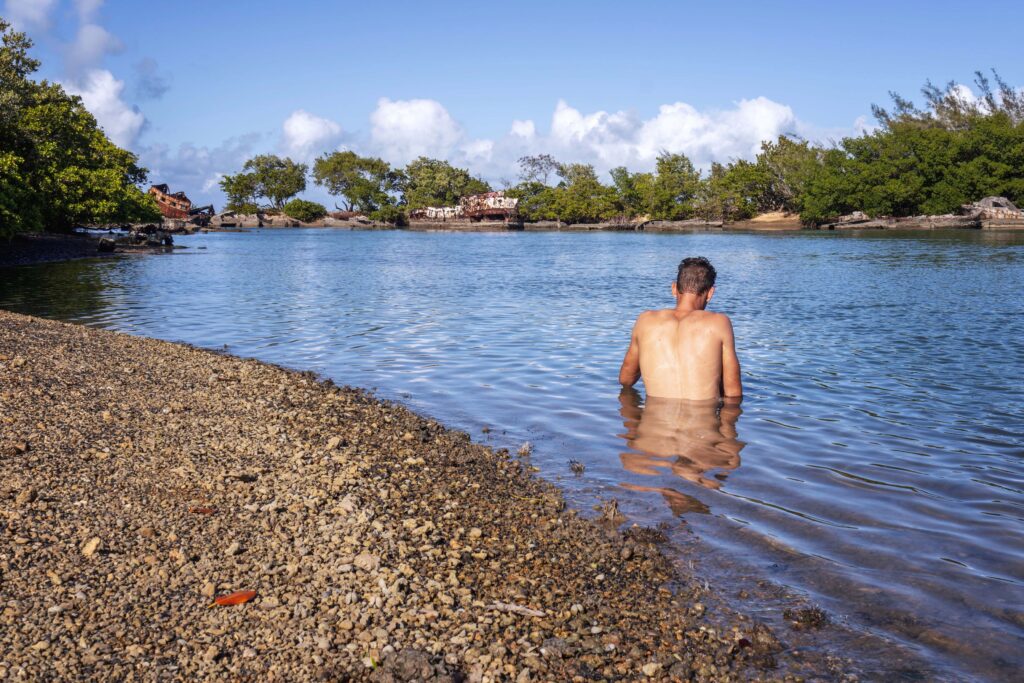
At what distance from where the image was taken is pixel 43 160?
39.4m

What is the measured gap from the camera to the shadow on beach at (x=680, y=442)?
276 inches

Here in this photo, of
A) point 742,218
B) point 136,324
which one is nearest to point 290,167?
point 742,218

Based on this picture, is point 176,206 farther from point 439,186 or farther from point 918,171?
point 918,171

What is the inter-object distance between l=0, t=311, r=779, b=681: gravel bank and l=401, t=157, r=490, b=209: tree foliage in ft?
472

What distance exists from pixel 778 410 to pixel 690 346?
1.95 m

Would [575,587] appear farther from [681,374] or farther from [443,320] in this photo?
[443,320]

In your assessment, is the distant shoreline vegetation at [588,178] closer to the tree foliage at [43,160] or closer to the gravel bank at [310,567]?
the tree foliage at [43,160]

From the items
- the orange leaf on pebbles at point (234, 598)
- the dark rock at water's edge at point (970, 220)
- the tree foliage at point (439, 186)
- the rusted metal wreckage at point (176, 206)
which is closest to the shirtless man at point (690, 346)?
the orange leaf on pebbles at point (234, 598)

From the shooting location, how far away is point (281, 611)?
4.18 meters

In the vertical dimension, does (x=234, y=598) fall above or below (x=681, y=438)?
above

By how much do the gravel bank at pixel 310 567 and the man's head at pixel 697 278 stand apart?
261cm

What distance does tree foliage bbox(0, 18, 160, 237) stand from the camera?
33750mm

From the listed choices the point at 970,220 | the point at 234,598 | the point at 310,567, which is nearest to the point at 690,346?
the point at 310,567

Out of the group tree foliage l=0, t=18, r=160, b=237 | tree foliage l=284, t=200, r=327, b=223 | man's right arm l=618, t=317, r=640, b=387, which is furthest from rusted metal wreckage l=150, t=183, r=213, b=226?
man's right arm l=618, t=317, r=640, b=387
